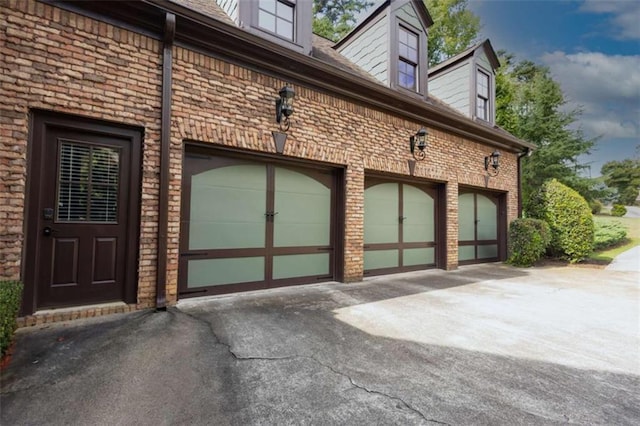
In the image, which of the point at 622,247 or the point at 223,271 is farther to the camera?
the point at 622,247

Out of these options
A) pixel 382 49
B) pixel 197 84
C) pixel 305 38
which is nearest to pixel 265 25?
pixel 305 38

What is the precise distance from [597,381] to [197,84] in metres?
4.99

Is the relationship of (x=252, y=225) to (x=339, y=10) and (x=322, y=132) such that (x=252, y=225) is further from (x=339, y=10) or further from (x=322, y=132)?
(x=339, y=10)

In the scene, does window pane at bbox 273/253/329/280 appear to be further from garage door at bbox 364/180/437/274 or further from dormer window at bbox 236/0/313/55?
dormer window at bbox 236/0/313/55

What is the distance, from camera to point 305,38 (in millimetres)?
4863

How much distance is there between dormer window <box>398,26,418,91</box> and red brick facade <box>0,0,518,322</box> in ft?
6.17

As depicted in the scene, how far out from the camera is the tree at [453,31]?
13133 mm

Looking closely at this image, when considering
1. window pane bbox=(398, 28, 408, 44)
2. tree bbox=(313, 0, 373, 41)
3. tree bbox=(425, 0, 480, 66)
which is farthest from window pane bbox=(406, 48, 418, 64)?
tree bbox=(425, 0, 480, 66)

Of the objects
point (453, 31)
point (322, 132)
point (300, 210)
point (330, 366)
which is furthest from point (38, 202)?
→ point (453, 31)

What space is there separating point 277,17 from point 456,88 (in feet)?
19.6

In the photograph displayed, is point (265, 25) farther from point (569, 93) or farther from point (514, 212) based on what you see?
point (569, 93)

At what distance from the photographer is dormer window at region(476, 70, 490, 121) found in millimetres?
8180

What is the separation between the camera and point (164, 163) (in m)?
3.42

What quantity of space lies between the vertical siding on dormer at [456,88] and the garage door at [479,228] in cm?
253
